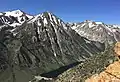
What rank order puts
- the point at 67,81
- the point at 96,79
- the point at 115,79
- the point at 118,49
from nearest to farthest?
1. the point at 115,79
2. the point at 96,79
3. the point at 118,49
4. the point at 67,81

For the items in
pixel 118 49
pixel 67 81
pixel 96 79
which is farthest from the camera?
pixel 67 81

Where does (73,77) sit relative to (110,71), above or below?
above

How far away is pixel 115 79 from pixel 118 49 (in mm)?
6269

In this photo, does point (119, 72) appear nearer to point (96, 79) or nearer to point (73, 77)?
point (96, 79)

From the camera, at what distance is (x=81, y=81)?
190 ft

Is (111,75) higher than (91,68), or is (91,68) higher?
(91,68)

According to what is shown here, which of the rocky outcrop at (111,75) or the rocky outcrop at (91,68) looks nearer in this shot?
the rocky outcrop at (111,75)

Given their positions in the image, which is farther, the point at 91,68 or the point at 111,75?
the point at 91,68

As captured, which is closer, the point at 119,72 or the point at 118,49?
the point at 119,72

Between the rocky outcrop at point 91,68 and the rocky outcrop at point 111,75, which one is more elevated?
the rocky outcrop at point 91,68

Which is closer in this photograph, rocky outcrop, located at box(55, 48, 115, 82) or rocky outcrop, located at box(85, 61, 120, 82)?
rocky outcrop, located at box(85, 61, 120, 82)

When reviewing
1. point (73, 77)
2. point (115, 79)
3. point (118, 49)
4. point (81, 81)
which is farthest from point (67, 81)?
point (115, 79)

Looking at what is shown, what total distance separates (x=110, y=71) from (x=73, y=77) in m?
35.0

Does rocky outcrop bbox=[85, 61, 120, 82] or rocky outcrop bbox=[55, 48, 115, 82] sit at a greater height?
rocky outcrop bbox=[55, 48, 115, 82]
